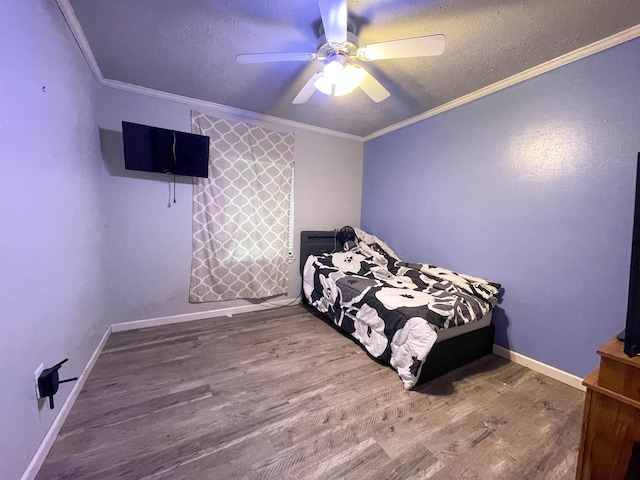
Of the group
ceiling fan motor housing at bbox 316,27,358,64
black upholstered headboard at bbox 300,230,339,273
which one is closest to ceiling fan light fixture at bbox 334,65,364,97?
ceiling fan motor housing at bbox 316,27,358,64

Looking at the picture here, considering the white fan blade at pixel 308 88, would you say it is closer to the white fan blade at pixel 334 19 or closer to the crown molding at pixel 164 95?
the white fan blade at pixel 334 19

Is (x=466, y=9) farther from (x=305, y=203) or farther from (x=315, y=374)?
(x=315, y=374)

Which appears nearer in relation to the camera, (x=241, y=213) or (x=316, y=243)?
(x=241, y=213)

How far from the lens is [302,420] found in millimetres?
1448

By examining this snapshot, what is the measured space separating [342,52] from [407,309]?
1.78m

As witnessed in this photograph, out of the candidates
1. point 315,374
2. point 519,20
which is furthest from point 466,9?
point 315,374

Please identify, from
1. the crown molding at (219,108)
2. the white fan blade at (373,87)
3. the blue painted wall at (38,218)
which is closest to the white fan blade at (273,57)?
the white fan blade at (373,87)

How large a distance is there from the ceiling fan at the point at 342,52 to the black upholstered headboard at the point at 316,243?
5.92 feet

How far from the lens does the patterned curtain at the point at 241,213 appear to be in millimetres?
2699

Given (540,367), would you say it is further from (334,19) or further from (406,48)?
(334,19)

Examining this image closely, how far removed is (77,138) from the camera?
168cm

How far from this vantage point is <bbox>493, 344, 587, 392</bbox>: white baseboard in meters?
1.79

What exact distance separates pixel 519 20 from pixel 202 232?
9.97 feet

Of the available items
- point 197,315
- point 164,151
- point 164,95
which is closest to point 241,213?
point 164,151
